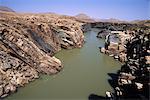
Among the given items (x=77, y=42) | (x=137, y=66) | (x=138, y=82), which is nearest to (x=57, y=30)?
(x=77, y=42)

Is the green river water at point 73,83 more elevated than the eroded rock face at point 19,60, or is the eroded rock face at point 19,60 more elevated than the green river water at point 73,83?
the eroded rock face at point 19,60

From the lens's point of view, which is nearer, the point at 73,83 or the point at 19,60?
the point at 73,83

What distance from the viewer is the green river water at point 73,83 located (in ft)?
49.1

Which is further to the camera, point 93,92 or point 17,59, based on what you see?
point 17,59

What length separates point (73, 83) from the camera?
17281 mm

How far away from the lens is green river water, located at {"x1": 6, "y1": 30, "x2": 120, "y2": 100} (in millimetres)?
14977

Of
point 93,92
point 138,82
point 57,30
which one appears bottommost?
point 93,92

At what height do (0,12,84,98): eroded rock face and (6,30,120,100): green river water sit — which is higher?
(0,12,84,98): eroded rock face

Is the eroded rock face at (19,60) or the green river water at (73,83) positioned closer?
the green river water at (73,83)

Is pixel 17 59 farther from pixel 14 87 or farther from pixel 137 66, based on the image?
pixel 137 66

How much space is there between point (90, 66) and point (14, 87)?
30.5 ft

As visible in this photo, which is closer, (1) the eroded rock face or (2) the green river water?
(2) the green river water

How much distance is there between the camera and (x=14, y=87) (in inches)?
596

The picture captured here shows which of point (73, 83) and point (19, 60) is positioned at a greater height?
point (19, 60)
